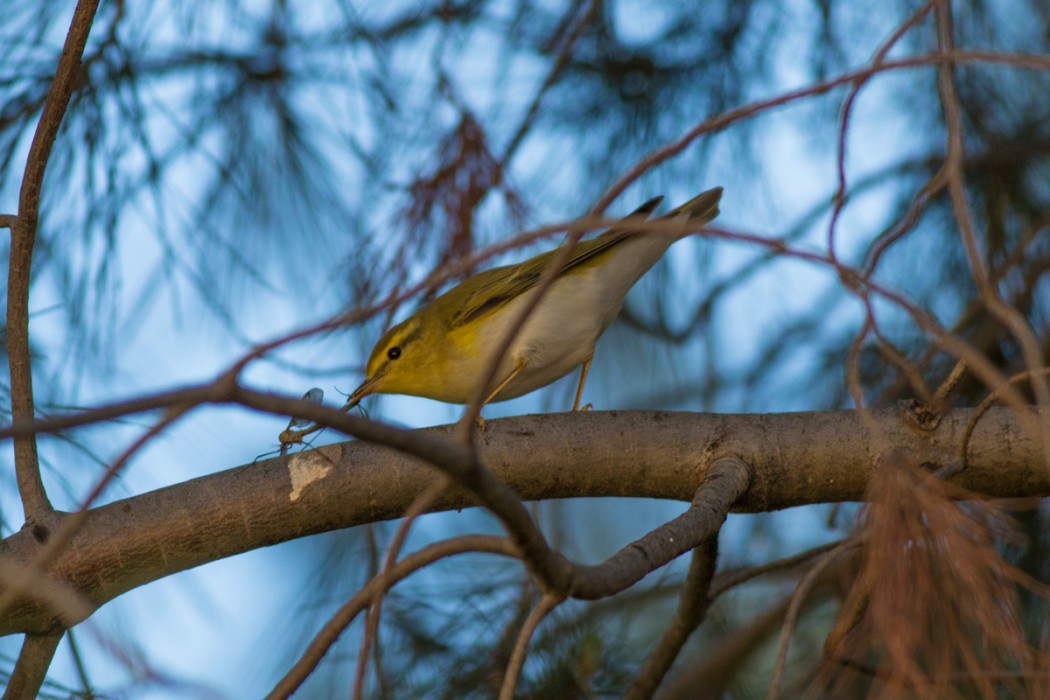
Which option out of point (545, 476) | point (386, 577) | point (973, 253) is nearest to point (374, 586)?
point (386, 577)

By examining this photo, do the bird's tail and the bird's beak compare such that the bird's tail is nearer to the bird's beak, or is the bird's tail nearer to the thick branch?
the thick branch

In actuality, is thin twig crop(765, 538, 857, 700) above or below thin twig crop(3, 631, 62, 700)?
below

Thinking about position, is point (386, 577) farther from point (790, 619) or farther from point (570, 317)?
point (570, 317)

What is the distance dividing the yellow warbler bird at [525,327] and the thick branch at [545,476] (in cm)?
73

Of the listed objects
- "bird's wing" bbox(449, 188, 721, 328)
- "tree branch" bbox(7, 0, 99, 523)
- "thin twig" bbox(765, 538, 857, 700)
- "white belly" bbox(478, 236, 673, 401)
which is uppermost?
"bird's wing" bbox(449, 188, 721, 328)

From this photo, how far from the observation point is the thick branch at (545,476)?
6.45 ft

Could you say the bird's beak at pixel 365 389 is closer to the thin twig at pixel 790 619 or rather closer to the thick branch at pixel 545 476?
the thick branch at pixel 545 476

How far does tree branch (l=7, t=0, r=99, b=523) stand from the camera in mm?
1767

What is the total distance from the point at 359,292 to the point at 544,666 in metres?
1.15

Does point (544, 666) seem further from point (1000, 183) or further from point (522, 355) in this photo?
point (1000, 183)

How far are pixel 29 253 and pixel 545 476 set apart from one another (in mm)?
1042

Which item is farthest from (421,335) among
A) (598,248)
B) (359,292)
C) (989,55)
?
(989,55)

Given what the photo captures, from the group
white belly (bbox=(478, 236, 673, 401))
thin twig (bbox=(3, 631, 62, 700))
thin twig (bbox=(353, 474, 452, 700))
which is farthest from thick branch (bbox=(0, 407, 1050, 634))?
thin twig (bbox=(353, 474, 452, 700))

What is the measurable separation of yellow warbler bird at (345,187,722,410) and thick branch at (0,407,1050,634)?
0.73 m
